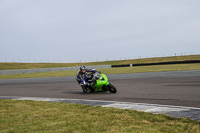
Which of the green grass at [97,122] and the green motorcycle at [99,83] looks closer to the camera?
the green grass at [97,122]

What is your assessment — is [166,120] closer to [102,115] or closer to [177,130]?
[177,130]

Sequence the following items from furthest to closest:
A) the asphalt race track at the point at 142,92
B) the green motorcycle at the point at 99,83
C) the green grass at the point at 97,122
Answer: the green motorcycle at the point at 99,83
the asphalt race track at the point at 142,92
the green grass at the point at 97,122

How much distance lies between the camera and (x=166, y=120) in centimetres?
525

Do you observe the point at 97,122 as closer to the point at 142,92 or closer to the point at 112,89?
the point at 142,92

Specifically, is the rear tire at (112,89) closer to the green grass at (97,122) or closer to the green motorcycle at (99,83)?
the green motorcycle at (99,83)

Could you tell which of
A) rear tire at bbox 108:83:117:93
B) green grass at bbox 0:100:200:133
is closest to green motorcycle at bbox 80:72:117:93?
rear tire at bbox 108:83:117:93

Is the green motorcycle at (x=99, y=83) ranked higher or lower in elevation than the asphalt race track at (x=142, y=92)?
higher

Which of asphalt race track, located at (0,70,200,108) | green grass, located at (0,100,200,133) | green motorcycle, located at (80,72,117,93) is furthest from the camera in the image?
green motorcycle, located at (80,72,117,93)

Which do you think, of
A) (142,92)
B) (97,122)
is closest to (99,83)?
(142,92)

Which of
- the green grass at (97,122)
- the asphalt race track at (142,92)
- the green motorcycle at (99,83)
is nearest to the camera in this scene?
the green grass at (97,122)

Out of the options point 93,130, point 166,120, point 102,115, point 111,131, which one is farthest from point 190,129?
point 102,115

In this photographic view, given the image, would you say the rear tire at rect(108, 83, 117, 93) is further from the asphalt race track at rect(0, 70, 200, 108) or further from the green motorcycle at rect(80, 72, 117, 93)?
the asphalt race track at rect(0, 70, 200, 108)

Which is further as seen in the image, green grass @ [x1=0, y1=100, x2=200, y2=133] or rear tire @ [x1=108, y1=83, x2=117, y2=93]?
rear tire @ [x1=108, y1=83, x2=117, y2=93]

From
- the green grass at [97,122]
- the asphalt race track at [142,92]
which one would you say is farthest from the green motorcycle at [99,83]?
the green grass at [97,122]
